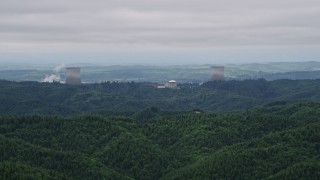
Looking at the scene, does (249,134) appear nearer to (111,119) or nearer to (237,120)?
(237,120)

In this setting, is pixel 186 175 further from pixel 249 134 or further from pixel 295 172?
pixel 249 134

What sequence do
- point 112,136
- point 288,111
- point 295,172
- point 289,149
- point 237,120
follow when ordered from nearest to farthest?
point 295,172 → point 289,149 → point 112,136 → point 237,120 → point 288,111

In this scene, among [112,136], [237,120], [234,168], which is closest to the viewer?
[234,168]

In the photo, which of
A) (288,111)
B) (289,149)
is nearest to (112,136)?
(289,149)

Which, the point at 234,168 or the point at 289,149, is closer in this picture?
the point at 234,168

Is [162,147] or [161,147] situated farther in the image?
[162,147]

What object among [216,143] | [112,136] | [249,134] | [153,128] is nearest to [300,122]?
[249,134]
